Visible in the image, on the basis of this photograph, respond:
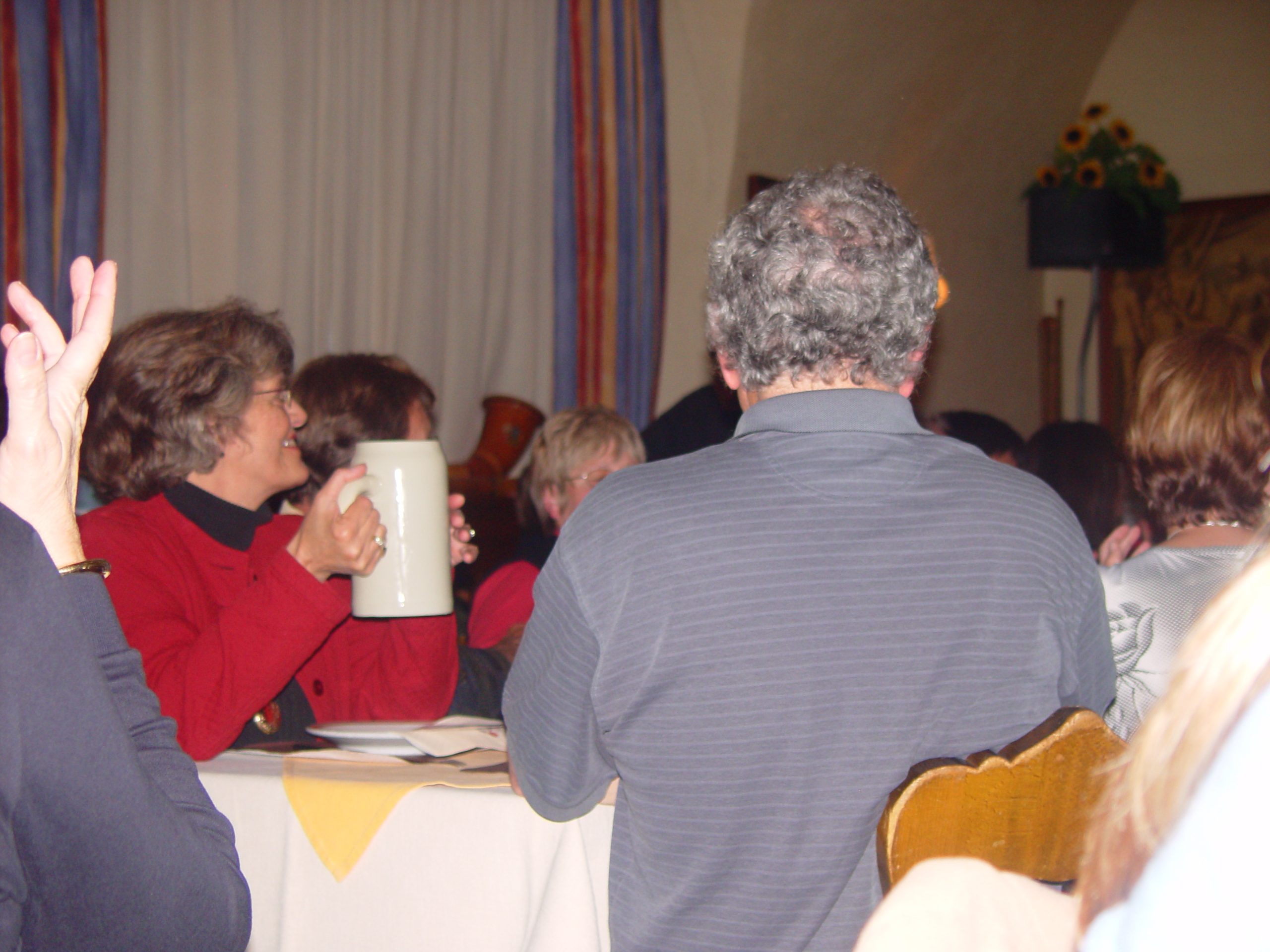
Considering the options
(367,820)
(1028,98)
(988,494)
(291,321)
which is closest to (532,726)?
(367,820)

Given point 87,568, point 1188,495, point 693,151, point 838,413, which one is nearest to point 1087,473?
point 1188,495

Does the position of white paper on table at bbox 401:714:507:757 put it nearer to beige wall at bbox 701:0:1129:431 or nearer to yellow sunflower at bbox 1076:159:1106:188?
beige wall at bbox 701:0:1129:431

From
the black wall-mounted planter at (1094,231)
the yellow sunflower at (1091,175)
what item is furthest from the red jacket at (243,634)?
the yellow sunflower at (1091,175)

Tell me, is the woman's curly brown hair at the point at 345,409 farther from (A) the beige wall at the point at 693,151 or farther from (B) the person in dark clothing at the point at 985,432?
(A) the beige wall at the point at 693,151

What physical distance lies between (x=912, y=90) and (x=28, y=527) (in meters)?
4.50

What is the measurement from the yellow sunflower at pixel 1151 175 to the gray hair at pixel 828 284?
480cm

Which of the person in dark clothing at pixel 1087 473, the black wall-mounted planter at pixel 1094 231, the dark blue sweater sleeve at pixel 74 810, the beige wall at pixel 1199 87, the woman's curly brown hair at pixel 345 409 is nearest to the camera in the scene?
the dark blue sweater sleeve at pixel 74 810

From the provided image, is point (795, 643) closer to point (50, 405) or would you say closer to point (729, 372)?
point (729, 372)

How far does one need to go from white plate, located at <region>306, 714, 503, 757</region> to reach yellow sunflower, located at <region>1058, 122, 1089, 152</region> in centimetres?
491

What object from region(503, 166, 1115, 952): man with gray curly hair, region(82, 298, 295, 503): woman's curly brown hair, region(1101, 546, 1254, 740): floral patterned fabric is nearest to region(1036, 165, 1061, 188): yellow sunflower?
region(1101, 546, 1254, 740): floral patterned fabric

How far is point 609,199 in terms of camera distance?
3715 millimetres

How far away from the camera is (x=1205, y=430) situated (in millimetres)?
1590

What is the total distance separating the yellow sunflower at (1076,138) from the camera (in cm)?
537

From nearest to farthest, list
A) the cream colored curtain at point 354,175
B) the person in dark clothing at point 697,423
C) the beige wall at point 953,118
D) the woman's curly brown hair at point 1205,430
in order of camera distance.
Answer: the woman's curly brown hair at point 1205,430, the person in dark clothing at point 697,423, the cream colored curtain at point 354,175, the beige wall at point 953,118
